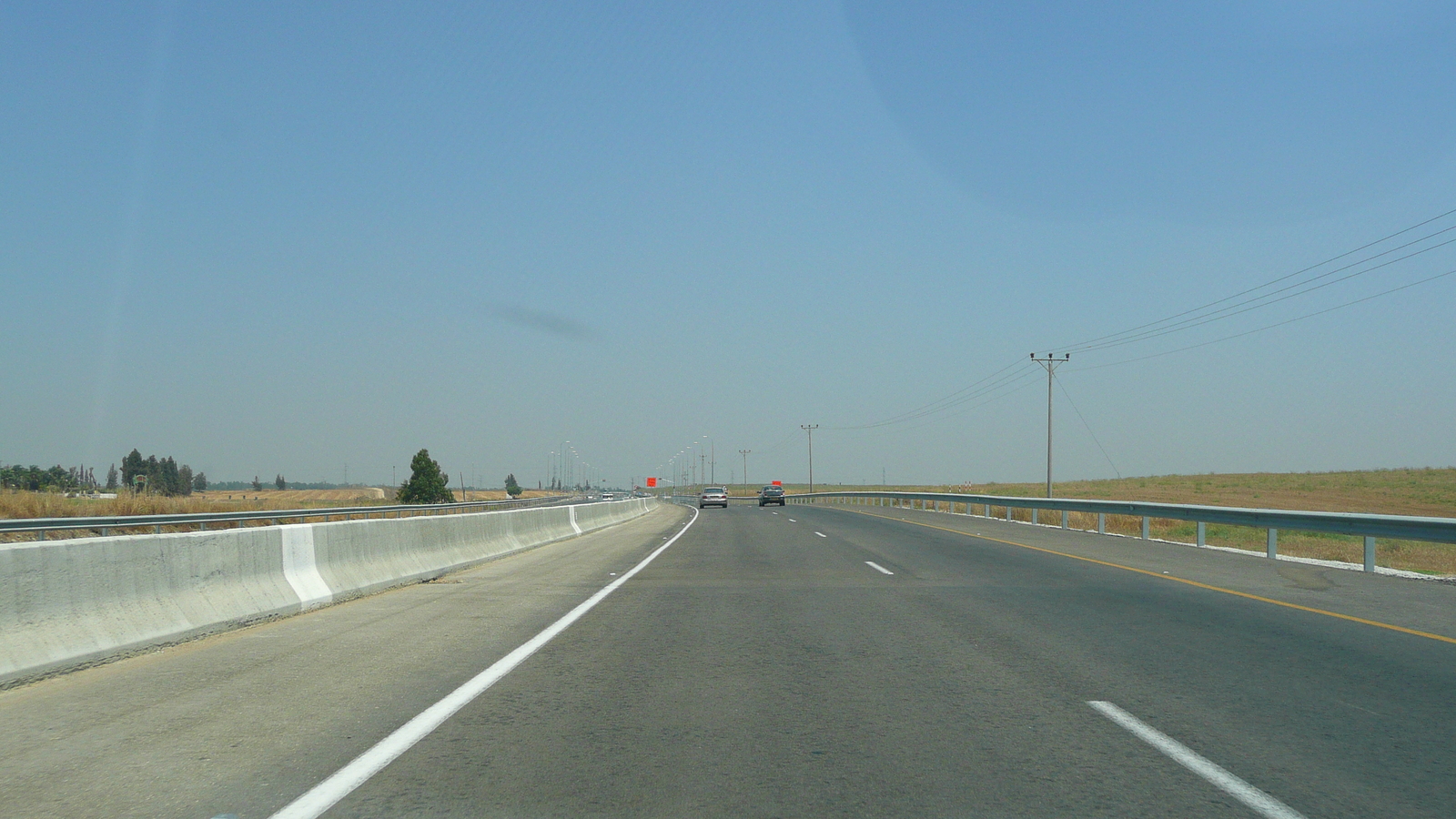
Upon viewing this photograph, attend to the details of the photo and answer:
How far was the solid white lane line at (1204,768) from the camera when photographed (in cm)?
476

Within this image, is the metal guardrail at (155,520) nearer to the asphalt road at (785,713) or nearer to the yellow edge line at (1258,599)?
the asphalt road at (785,713)

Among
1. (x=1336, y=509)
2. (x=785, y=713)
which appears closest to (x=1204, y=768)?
(x=785, y=713)

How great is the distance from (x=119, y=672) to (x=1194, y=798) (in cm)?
740

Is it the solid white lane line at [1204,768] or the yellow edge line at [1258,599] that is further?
the yellow edge line at [1258,599]

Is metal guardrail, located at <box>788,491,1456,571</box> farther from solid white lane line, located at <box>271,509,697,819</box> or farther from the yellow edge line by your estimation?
solid white lane line, located at <box>271,509,697,819</box>

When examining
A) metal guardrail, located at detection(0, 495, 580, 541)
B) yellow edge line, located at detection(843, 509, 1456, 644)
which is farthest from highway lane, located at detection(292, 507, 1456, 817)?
metal guardrail, located at detection(0, 495, 580, 541)

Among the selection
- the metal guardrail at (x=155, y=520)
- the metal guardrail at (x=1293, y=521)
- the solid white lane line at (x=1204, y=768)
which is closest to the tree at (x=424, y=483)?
the metal guardrail at (x=155, y=520)

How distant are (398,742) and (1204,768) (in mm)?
4320

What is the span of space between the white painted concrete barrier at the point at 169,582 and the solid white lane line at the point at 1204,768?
7.39m

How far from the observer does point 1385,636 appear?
9.90m

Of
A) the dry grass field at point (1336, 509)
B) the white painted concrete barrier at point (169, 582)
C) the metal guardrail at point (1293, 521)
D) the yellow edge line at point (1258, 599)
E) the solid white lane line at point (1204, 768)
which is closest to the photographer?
the solid white lane line at point (1204, 768)

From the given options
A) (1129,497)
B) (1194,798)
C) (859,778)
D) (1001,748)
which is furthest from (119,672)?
(1129,497)

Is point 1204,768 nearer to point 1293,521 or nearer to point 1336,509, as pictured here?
point 1293,521

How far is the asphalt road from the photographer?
16.4 ft
